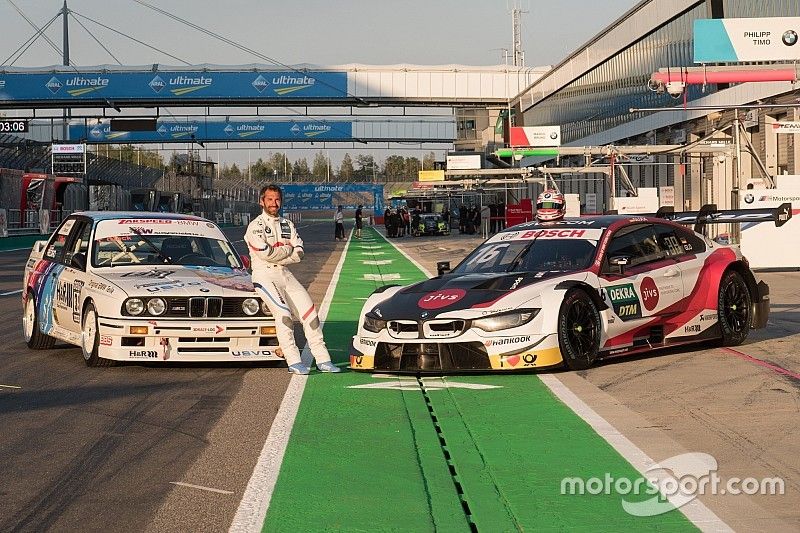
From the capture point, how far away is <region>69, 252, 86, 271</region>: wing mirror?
13.2m

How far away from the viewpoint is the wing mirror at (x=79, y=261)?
13242 mm

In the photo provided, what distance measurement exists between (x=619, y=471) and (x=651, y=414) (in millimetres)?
2112

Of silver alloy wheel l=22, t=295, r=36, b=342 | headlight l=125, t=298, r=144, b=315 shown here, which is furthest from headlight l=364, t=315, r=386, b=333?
silver alloy wheel l=22, t=295, r=36, b=342

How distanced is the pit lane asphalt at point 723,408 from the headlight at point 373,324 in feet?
5.05

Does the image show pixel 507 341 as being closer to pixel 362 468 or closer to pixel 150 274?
pixel 150 274

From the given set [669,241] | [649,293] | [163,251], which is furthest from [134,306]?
[669,241]

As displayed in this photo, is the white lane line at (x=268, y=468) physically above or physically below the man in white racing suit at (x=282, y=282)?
below

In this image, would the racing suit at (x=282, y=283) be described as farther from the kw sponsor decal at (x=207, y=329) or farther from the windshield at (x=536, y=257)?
the windshield at (x=536, y=257)

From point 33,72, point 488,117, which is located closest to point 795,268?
point 33,72

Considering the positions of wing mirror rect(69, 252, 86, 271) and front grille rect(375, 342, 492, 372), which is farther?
wing mirror rect(69, 252, 86, 271)

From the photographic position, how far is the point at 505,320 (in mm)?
11445

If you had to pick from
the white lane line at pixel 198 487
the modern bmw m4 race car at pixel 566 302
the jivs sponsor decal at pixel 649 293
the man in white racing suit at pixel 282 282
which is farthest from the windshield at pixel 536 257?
the white lane line at pixel 198 487

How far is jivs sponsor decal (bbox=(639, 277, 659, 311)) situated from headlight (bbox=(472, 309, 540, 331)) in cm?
153

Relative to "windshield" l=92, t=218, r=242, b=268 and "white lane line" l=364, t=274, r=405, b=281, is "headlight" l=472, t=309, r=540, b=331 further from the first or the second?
"white lane line" l=364, t=274, r=405, b=281
